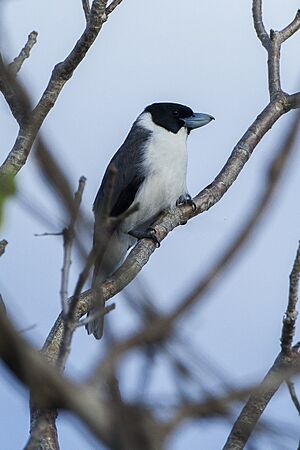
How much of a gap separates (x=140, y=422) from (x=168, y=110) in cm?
621

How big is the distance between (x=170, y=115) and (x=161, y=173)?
821 mm

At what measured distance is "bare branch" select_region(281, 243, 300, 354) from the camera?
2.20 metres

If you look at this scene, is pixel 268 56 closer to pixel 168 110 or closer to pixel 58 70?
pixel 58 70

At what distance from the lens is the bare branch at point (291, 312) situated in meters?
2.20

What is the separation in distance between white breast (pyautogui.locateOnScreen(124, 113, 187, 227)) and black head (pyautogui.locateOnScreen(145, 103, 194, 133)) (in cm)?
5

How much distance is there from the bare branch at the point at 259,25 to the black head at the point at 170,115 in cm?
185

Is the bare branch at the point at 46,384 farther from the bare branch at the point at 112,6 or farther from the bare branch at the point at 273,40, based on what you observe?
the bare branch at the point at 273,40

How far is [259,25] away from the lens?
5.03m

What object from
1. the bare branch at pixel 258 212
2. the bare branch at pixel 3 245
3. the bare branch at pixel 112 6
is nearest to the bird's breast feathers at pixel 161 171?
the bare branch at pixel 112 6

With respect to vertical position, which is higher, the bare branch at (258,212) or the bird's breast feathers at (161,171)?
the bare branch at (258,212)

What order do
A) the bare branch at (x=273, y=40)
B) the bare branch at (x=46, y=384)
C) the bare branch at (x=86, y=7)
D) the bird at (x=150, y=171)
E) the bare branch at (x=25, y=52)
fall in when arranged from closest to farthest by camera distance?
the bare branch at (x=46, y=384), the bare branch at (x=25, y=52), the bare branch at (x=86, y=7), the bare branch at (x=273, y=40), the bird at (x=150, y=171)

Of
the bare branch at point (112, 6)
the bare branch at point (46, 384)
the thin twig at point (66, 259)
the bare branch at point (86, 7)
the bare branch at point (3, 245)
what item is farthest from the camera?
the bare branch at point (86, 7)

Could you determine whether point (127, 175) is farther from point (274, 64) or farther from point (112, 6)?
point (112, 6)

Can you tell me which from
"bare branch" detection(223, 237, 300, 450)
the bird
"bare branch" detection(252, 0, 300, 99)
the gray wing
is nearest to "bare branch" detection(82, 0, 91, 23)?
"bare branch" detection(252, 0, 300, 99)
